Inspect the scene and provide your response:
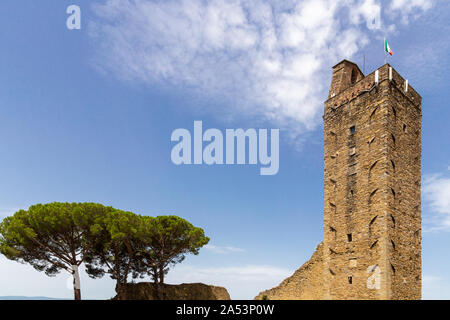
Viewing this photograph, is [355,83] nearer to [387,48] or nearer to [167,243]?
[387,48]

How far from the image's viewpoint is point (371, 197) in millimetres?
16266

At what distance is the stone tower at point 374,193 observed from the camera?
1557 centimetres

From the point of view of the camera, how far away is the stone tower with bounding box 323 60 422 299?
1557 cm

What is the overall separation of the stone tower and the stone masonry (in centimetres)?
4

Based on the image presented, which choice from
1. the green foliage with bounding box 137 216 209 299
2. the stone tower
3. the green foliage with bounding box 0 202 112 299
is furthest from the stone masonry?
the green foliage with bounding box 0 202 112 299

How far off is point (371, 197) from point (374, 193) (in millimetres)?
247

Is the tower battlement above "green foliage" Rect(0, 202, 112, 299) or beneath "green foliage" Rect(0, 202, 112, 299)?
above

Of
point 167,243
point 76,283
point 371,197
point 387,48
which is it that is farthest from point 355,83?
point 76,283

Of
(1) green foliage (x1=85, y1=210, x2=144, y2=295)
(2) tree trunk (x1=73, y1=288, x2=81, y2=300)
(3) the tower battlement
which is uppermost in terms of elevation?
(3) the tower battlement

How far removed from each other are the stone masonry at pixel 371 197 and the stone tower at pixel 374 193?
0.04 m

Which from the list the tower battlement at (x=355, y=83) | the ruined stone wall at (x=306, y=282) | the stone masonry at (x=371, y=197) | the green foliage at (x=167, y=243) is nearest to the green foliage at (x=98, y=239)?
the green foliage at (x=167, y=243)

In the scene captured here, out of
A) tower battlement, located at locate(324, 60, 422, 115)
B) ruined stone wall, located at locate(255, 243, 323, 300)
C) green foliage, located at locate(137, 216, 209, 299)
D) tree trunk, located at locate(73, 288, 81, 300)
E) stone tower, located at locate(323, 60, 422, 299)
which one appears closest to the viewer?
stone tower, located at locate(323, 60, 422, 299)

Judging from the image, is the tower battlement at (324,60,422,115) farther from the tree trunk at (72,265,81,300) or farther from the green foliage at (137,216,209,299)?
the tree trunk at (72,265,81,300)
